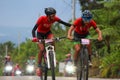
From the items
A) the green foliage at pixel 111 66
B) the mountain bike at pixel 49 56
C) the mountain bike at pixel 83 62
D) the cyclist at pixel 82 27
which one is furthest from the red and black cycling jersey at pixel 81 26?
the green foliage at pixel 111 66

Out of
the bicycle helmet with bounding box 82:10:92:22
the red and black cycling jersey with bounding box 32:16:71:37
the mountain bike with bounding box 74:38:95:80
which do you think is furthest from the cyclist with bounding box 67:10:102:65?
the red and black cycling jersey with bounding box 32:16:71:37

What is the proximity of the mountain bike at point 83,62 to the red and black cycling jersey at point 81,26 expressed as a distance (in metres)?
0.52

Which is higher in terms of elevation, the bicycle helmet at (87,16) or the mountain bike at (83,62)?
the bicycle helmet at (87,16)

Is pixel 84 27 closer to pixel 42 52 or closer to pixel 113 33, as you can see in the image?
pixel 42 52

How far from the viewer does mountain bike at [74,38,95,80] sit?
12.9 meters

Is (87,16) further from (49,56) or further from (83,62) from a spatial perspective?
(49,56)

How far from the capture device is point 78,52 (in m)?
13.5

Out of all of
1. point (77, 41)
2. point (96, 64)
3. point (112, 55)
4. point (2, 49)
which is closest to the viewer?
point (77, 41)

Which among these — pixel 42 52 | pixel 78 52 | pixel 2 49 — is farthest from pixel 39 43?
pixel 2 49

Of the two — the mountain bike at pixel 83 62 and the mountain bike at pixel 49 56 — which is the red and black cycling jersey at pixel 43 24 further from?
the mountain bike at pixel 83 62

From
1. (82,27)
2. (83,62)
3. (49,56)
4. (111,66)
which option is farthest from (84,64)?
(111,66)

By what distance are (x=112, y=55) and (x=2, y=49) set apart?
11088cm

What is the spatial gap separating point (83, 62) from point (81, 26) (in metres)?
1.06

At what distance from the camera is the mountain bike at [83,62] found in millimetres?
12930
